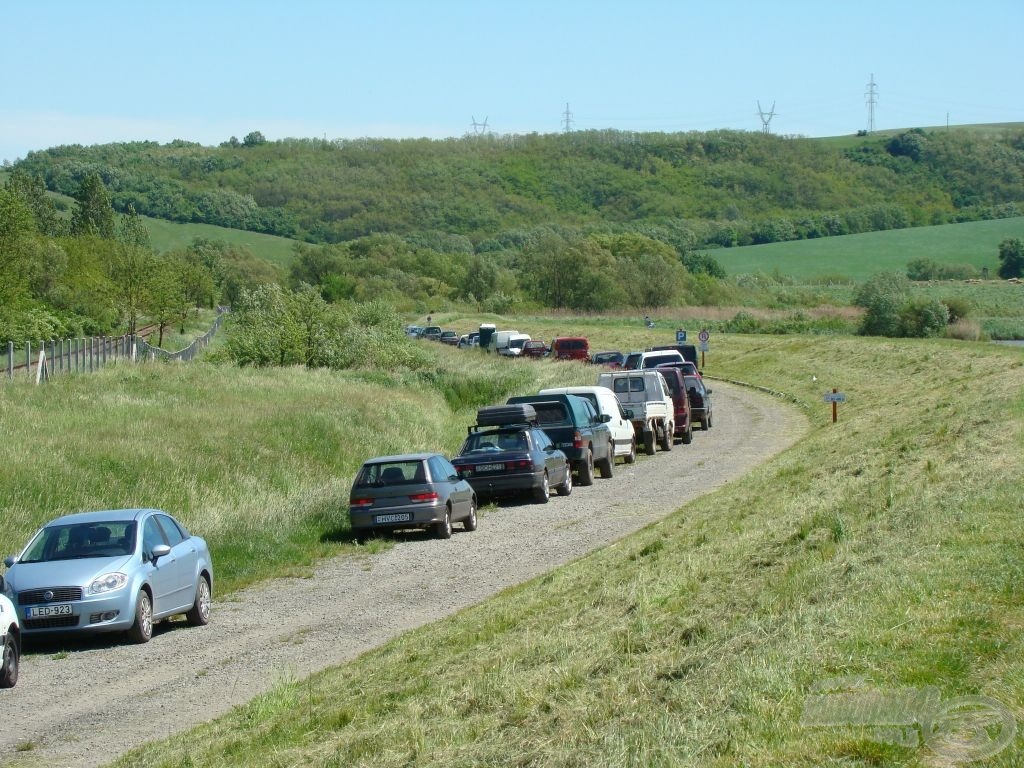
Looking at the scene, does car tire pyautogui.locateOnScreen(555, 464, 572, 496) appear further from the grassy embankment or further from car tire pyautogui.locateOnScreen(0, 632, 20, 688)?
car tire pyautogui.locateOnScreen(0, 632, 20, 688)

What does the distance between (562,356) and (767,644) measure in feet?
190

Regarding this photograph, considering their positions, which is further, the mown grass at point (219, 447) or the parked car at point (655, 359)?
the parked car at point (655, 359)

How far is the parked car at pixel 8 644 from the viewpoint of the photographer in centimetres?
1152

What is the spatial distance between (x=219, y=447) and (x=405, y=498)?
8469 mm

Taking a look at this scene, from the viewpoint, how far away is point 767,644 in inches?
316

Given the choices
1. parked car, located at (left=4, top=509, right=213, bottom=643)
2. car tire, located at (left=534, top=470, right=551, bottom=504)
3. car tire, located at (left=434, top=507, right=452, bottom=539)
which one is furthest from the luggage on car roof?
parked car, located at (left=4, top=509, right=213, bottom=643)

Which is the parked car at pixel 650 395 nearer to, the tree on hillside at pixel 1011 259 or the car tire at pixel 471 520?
the car tire at pixel 471 520

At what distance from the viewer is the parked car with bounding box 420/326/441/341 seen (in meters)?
90.4

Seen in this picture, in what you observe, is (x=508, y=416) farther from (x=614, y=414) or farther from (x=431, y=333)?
(x=431, y=333)

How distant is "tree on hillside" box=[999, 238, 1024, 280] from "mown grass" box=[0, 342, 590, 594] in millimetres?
111211

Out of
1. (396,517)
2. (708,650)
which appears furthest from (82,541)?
(708,650)

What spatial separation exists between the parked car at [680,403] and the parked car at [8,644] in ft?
88.2

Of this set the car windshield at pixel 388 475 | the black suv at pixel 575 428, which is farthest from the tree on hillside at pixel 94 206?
the car windshield at pixel 388 475

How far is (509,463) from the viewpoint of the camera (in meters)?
24.5
